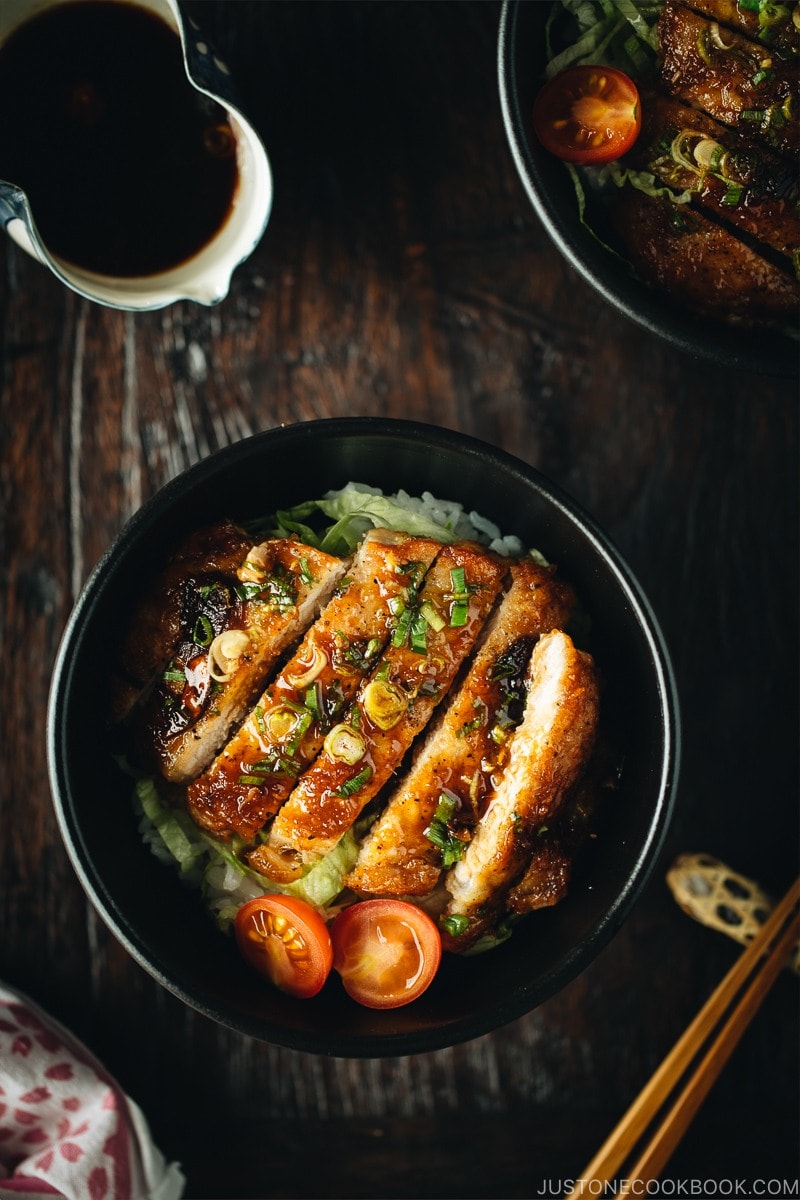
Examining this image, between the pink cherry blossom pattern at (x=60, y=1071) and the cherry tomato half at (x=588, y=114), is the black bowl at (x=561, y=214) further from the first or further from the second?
the pink cherry blossom pattern at (x=60, y=1071)

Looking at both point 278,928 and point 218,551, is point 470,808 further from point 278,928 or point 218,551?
point 218,551

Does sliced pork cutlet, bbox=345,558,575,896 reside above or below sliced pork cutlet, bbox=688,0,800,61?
below

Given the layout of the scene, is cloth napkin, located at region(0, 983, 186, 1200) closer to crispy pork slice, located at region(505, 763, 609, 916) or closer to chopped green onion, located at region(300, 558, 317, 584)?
crispy pork slice, located at region(505, 763, 609, 916)

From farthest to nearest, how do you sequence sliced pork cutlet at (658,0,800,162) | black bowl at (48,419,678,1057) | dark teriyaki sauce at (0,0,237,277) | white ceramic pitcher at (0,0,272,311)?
dark teriyaki sauce at (0,0,237,277) < white ceramic pitcher at (0,0,272,311) < sliced pork cutlet at (658,0,800,162) < black bowl at (48,419,678,1057)

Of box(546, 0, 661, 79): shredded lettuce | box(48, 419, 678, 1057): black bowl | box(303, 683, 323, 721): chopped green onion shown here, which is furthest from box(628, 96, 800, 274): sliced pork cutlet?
box(303, 683, 323, 721): chopped green onion

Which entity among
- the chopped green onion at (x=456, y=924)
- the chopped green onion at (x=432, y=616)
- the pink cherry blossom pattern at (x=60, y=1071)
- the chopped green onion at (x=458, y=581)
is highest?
the chopped green onion at (x=458, y=581)

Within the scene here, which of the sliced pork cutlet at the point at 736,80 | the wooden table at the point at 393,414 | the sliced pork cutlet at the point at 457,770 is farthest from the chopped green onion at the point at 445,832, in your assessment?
the sliced pork cutlet at the point at 736,80
